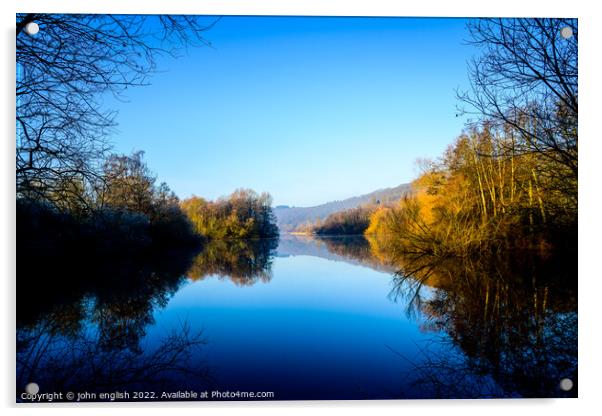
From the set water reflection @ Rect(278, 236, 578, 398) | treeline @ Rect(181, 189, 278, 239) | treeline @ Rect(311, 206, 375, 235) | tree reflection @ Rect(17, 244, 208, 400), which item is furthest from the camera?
treeline @ Rect(311, 206, 375, 235)

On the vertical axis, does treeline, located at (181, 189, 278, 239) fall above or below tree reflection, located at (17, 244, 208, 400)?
above

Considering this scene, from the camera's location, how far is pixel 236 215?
776 cm

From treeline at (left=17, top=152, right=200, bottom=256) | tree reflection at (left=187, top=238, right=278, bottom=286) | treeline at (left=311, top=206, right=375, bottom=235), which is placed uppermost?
treeline at (left=17, top=152, right=200, bottom=256)

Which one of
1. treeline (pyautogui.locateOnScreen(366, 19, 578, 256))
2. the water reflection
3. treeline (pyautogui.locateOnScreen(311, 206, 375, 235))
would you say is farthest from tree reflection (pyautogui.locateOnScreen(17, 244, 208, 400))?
treeline (pyautogui.locateOnScreen(311, 206, 375, 235))

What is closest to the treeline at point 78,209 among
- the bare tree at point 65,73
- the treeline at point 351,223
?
the bare tree at point 65,73

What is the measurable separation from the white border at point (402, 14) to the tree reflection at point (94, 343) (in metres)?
0.18

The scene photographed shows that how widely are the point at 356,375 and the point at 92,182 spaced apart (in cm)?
303

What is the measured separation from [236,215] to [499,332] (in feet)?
18.5

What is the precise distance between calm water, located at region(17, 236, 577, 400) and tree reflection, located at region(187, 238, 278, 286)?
117 cm

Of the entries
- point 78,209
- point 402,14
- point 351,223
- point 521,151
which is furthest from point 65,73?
point 351,223

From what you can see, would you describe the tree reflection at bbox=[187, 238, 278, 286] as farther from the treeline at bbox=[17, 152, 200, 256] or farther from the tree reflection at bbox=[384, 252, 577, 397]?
the tree reflection at bbox=[384, 252, 577, 397]

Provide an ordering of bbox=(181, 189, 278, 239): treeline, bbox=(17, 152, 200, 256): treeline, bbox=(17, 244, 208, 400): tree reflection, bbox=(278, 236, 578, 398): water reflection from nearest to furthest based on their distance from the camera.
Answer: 1. bbox=(278, 236, 578, 398): water reflection
2. bbox=(17, 244, 208, 400): tree reflection
3. bbox=(17, 152, 200, 256): treeline
4. bbox=(181, 189, 278, 239): treeline

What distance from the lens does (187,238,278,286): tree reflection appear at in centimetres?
666

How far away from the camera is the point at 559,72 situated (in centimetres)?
355
